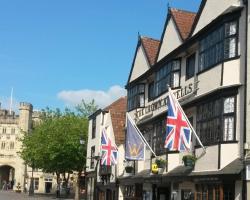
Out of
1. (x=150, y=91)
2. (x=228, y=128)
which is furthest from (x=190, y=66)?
(x=150, y=91)

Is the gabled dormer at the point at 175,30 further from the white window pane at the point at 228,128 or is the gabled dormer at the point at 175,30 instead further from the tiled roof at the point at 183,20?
the white window pane at the point at 228,128

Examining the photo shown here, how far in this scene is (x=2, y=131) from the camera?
122812 millimetres

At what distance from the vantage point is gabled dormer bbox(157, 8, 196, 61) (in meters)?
30.7

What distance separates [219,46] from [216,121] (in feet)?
11.1

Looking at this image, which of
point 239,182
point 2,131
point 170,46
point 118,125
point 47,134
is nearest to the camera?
point 239,182

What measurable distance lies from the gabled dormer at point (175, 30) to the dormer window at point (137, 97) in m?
4.01

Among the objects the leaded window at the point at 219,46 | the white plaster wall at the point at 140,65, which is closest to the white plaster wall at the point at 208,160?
the leaded window at the point at 219,46

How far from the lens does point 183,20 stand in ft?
105

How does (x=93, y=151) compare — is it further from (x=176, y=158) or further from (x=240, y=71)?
(x=240, y=71)

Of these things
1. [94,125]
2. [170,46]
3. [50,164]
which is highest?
[170,46]

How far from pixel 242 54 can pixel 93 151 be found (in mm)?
31457

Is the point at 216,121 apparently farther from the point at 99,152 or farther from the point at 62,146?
the point at 62,146

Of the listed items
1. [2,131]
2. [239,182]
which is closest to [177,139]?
[239,182]

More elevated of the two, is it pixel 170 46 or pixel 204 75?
pixel 170 46
